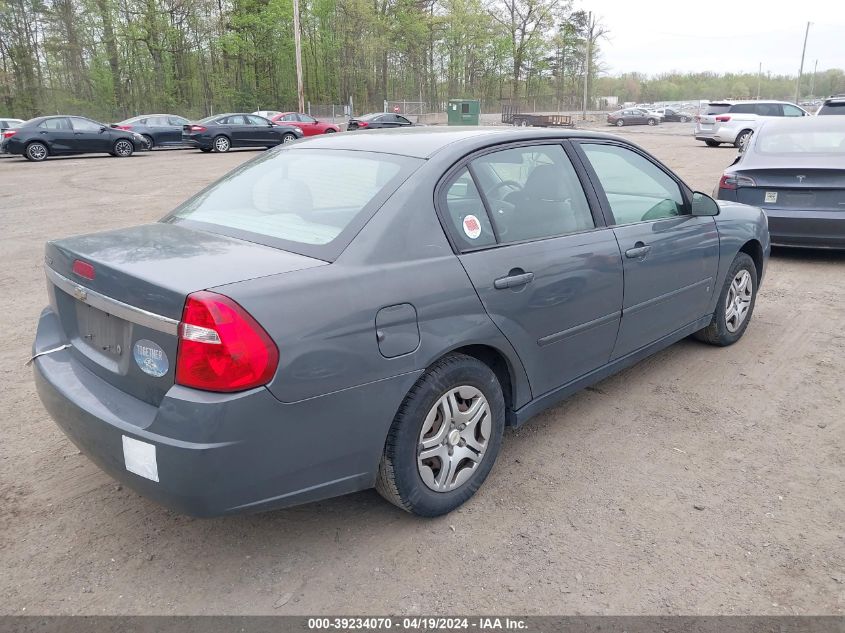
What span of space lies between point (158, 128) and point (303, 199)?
25.5m

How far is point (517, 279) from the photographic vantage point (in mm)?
3082

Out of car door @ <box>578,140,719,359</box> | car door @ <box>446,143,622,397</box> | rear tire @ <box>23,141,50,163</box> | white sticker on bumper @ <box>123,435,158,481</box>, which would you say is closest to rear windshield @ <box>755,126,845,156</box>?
car door @ <box>578,140,719,359</box>

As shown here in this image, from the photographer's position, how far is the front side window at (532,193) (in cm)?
321

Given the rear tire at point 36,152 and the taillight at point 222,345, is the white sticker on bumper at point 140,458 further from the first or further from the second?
the rear tire at point 36,152

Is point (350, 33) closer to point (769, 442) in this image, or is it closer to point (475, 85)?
point (475, 85)

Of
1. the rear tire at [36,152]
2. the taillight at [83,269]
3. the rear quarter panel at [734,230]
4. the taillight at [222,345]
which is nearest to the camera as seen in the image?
the taillight at [222,345]

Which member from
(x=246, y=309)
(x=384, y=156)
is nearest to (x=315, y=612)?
(x=246, y=309)

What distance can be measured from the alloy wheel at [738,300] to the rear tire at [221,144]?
22.7 meters

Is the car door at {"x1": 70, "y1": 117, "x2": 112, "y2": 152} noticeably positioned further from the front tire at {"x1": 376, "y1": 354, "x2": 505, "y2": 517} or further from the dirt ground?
the front tire at {"x1": 376, "y1": 354, "x2": 505, "y2": 517}

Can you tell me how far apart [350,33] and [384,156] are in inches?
2254

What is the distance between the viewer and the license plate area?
8.31ft

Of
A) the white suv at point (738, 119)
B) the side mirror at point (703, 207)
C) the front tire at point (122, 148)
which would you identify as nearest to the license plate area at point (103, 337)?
the side mirror at point (703, 207)

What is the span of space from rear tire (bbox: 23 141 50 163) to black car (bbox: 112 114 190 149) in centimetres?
399

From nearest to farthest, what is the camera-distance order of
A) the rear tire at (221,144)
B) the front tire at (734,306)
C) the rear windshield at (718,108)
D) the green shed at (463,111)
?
the front tire at (734,306) → the rear tire at (221,144) → the rear windshield at (718,108) → the green shed at (463,111)
